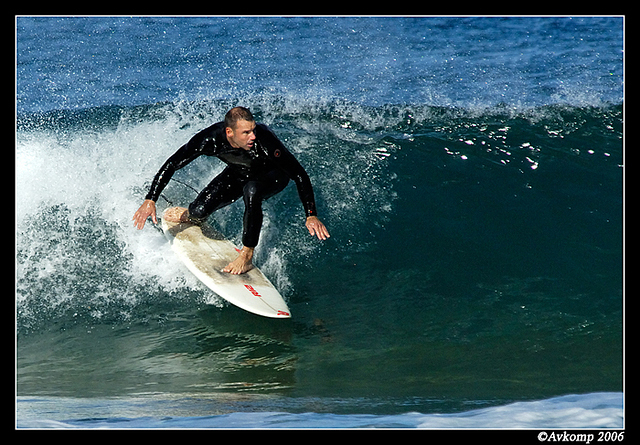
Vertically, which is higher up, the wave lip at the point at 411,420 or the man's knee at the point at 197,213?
the man's knee at the point at 197,213

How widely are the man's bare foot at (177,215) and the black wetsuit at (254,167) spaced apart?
948 millimetres

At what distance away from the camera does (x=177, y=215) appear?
22.9 ft

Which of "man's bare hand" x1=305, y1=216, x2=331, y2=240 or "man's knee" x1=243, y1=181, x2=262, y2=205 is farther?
"man's knee" x1=243, y1=181, x2=262, y2=205

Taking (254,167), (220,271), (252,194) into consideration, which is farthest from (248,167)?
(220,271)

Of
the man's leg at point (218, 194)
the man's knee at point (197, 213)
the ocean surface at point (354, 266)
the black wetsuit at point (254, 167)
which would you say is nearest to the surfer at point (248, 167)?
the black wetsuit at point (254, 167)

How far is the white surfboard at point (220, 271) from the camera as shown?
5843mm

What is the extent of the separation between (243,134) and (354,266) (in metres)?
2.11

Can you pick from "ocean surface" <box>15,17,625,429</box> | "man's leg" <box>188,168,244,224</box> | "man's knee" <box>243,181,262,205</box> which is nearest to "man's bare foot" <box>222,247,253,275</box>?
"ocean surface" <box>15,17,625,429</box>

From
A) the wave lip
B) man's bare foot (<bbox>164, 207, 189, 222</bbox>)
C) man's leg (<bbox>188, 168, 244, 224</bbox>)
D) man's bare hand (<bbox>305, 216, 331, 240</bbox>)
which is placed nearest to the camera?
the wave lip

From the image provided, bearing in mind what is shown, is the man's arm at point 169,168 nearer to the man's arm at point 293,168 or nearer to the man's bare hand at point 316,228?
the man's arm at point 293,168

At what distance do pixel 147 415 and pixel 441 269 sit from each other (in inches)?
139

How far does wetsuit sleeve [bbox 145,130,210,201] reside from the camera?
19.6 ft

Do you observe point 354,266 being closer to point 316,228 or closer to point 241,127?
point 316,228

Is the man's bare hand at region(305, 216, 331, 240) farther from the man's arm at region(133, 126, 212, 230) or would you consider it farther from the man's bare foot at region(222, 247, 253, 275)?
the man's arm at region(133, 126, 212, 230)
